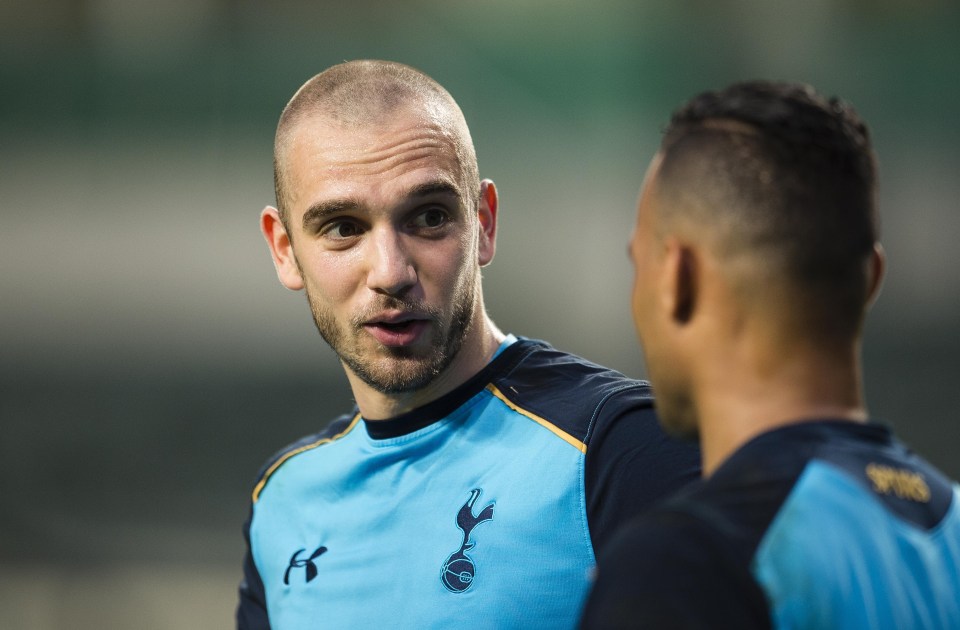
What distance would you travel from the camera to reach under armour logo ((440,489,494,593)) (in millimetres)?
1964

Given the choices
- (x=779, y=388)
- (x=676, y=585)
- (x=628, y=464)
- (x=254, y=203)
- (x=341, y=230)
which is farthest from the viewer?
(x=254, y=203)

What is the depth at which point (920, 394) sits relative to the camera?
6.71 meters

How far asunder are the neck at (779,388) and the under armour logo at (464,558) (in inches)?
31.4

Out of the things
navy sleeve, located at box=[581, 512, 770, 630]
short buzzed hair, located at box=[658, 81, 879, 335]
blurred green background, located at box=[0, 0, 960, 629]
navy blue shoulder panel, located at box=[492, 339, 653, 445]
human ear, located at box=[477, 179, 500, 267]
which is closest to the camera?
navy sleeve, located at box=[581, 512, 770, 630]

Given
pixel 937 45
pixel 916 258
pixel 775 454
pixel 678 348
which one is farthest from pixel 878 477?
pixel 937 45

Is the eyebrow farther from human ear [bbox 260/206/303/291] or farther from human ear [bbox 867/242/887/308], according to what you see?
human ear [bbox 867/242/887/308]

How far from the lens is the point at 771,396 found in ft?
4.07

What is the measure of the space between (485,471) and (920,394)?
208 inches

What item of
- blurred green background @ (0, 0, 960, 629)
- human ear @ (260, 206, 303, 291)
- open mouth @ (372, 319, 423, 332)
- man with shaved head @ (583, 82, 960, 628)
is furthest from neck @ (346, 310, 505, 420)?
blurred green background @ (0, 0, 960, 629)

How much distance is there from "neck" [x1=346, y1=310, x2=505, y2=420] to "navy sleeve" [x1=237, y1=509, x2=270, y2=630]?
44 centimetres

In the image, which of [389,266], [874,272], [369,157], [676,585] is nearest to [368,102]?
[369,157]

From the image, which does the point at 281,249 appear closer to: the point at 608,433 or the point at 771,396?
the point at 608,433

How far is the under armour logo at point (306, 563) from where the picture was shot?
222cm

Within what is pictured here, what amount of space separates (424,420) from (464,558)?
1.13 feet
